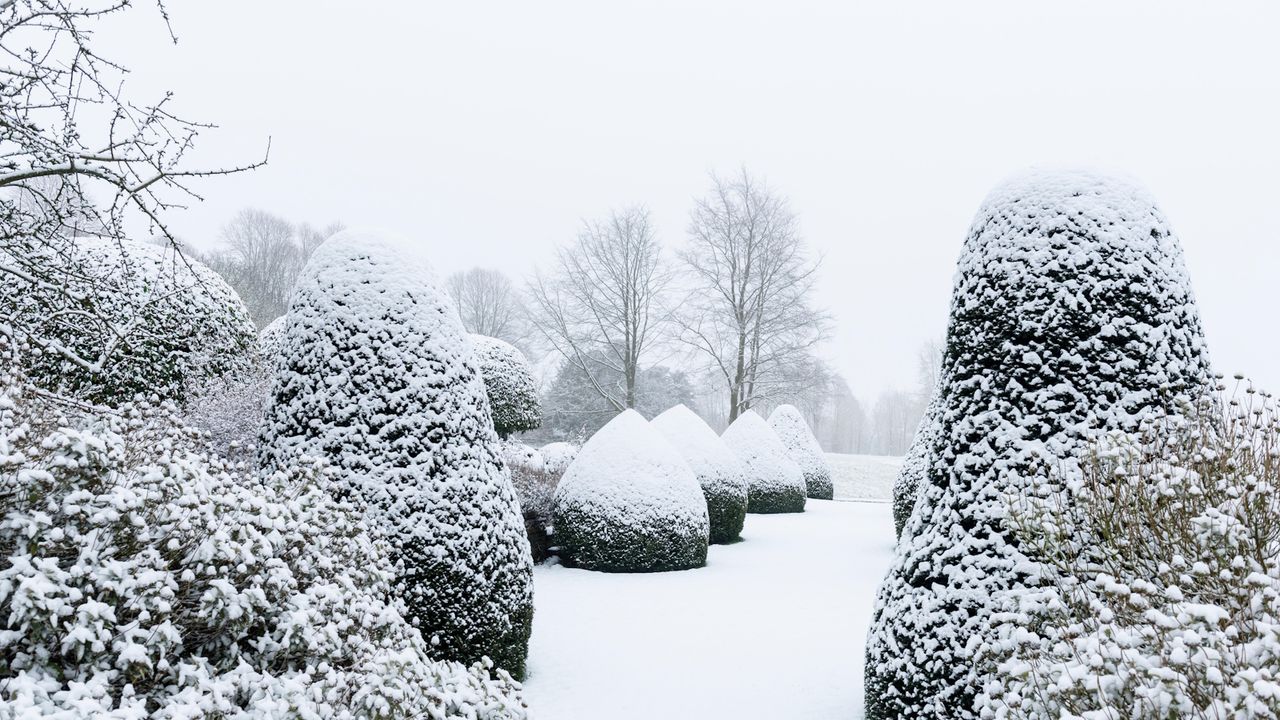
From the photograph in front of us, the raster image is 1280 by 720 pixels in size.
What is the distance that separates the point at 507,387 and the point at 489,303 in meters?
27.4

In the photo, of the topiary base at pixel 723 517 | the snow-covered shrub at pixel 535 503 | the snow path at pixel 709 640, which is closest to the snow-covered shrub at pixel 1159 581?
the snow path at pixel 709 640

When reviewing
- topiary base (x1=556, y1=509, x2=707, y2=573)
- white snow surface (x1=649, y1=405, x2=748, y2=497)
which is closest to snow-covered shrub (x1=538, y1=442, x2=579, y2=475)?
white snow surface (x1=649, y1=405, x2=748, y2=497)

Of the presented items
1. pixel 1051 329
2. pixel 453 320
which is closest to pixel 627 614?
pixel 453 320

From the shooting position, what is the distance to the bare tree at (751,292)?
1108 inches

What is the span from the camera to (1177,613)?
8.23 feet

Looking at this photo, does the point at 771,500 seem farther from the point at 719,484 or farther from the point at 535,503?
the point at 535,503

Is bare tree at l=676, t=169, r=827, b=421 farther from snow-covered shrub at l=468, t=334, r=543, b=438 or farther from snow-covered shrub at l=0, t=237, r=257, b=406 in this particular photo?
snow-covered shrub at l=0, t=237, r=257, b=406

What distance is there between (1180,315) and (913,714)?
2409 millimetres

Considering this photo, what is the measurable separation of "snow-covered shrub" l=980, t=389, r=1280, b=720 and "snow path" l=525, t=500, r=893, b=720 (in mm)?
2344

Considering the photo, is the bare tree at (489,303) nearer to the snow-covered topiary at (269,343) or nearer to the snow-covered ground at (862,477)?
the snow-covered ground at (862,477)

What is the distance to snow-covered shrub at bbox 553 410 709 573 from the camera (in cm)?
977

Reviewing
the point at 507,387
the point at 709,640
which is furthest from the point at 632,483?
the point at 507,387

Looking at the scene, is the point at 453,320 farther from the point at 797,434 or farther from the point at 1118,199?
the point at 797,434

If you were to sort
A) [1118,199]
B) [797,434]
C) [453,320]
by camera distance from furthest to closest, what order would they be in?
[797,434]
[453,320]
[1118,199]
